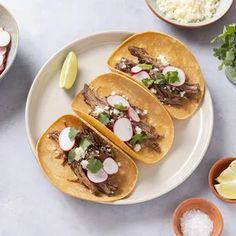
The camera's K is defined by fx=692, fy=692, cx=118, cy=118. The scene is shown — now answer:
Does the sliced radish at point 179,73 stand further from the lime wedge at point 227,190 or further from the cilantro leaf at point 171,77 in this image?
the lime wedge at point 227,190

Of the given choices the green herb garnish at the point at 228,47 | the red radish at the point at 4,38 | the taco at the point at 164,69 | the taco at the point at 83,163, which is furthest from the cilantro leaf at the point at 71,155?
the green herb garnish at the point at 228,47

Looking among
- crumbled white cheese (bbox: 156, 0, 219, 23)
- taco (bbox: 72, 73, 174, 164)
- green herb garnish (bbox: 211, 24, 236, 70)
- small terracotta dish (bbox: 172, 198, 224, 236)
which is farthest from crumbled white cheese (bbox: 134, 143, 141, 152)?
crumbled white cheese (bbox: 156, 0, 219, 23)

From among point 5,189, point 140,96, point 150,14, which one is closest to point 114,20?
point 150,14

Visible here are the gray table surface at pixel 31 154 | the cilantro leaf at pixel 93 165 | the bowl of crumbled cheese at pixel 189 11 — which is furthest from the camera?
the bowl of crumbled cheese at pixel 189 11

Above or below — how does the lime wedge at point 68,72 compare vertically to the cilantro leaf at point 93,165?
above

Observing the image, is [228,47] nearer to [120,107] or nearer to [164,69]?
[164,69]

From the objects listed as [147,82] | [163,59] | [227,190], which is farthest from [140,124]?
[227,190]

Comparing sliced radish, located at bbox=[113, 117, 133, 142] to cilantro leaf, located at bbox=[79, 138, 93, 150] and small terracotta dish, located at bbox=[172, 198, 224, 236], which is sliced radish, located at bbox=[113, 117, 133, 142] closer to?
cilantro leaf, located at bbox=[79, 138, 93, 150]

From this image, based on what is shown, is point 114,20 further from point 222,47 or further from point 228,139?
point 228,139
